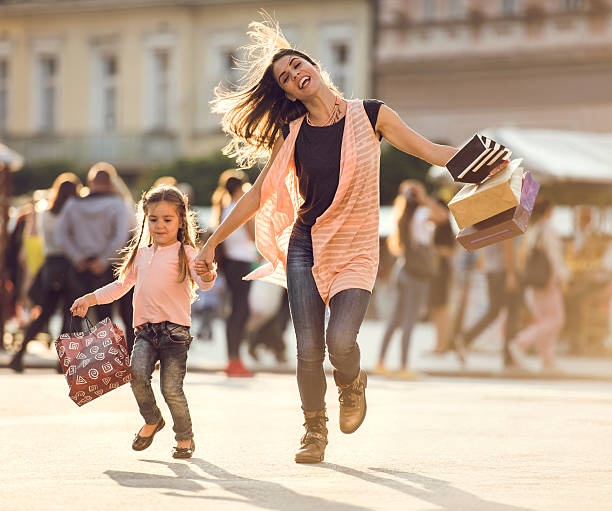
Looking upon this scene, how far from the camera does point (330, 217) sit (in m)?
7.60

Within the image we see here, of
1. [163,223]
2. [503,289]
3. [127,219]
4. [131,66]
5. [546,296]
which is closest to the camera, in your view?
[163,223]

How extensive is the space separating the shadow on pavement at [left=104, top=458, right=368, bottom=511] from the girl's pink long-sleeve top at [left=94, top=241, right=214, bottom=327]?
725 millimetres

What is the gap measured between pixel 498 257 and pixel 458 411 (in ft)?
20.9

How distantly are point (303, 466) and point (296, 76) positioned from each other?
1712mm

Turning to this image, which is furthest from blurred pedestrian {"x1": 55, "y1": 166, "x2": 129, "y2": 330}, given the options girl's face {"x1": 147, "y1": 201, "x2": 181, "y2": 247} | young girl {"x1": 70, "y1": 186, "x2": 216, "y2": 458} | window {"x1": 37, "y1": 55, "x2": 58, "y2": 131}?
window {"x1": 37, "y1": 55, "x2": 58, "y2": 131}

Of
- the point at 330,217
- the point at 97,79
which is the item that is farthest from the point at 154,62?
the point at 330,217

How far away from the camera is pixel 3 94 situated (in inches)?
1845

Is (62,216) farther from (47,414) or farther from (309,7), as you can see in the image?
(309,7)

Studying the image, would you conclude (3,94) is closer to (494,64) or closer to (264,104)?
(494,64)

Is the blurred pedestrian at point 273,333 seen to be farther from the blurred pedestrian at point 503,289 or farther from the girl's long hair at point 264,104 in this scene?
the girl's long hair at point 264,104

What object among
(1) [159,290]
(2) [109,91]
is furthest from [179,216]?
(2) [109,91]

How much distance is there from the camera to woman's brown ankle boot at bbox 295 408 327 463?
24.5 ft

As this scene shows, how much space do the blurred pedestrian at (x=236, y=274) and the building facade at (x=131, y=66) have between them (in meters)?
26.4

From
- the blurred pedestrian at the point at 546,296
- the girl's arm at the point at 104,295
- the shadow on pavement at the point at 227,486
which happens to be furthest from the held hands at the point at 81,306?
the blurred pedestrian at the point at 546,296
